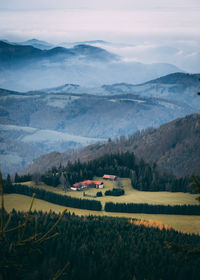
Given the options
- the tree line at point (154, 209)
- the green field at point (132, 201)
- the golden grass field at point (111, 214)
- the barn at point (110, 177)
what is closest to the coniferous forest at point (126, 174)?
the green field at point (132, 201)

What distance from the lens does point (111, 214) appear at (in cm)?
11275

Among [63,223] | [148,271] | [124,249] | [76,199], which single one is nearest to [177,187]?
[76,199]

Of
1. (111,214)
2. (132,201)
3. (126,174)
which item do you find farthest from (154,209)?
(126,174)

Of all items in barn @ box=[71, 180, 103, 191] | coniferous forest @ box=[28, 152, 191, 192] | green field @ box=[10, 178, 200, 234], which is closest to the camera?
green field @ box=[10, 178, 200, 234]

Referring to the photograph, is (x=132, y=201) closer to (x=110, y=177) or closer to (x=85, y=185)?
(x=85, y=185)

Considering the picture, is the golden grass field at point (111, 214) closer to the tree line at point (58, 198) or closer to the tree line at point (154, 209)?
the tree line at point (58, 198)

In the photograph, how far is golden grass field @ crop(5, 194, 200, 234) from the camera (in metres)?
101

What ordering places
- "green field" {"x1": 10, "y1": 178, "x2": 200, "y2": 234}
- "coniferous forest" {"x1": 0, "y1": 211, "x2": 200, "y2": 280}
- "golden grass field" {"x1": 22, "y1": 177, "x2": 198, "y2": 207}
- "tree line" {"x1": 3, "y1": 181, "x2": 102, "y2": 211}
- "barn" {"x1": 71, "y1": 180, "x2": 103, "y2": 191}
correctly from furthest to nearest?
"barn" {"x1": 71, "y1": 180, "x2": 103, "y2": 191}
"golden grass field" {"x1": 22, "y1": 177, "x2": 198, "y2": 207}
"tree line" {"x1": 3, "y1": 181, "x2": 102, "y2": 211}
"green field" {"x1": 10, "y1": 178, "x2": 200, "y2": 234}
"coniferous forest" {"x1": 0, "y1": 211, "x2": 200, "y2": 280}

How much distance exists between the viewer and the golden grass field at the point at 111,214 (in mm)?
101250

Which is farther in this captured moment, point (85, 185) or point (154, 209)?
point (85, 185)

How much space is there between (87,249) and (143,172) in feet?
351

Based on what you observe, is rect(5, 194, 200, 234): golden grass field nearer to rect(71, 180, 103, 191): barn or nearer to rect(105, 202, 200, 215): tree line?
rect(105, 202, 200, 215): tree line

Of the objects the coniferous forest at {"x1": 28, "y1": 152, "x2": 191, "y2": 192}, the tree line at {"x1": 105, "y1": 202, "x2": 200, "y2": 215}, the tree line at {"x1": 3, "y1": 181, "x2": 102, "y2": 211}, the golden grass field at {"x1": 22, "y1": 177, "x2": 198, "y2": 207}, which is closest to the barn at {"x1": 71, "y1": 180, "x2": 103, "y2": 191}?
the golden grass field at {"x1": 22, "y1": 177, "x2": 198, "y2": 207}

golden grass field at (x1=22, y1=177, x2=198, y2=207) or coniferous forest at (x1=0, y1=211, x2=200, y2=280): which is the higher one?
coniferous forest at (x1=0, y1=211, x2=200, y2=280)
